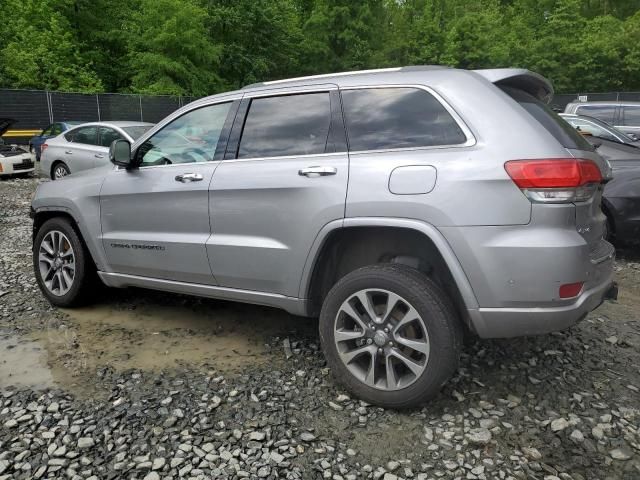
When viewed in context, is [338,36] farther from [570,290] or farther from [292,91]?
[570,290]

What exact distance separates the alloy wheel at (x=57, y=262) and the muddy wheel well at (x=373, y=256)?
7.55 feet

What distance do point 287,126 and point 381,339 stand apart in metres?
1.46

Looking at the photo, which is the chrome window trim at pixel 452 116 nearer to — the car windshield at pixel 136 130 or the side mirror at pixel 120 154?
the side mirror at pixel 120 154

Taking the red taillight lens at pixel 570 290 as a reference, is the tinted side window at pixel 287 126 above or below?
above

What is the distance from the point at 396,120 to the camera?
303 cm

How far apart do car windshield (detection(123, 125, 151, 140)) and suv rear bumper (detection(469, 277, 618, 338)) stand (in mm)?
9320

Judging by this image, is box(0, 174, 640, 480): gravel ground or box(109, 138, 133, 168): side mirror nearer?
box(0, 174, 640, 480): gravel ground

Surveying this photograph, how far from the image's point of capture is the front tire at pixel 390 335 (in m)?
2.78

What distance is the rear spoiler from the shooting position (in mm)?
2984

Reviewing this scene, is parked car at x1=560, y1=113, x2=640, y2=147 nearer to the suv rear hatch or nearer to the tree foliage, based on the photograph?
the suv rear hatch

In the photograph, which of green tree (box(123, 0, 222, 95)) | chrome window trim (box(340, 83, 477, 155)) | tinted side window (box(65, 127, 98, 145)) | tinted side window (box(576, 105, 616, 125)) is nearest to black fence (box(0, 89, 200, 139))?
green tree (box(123, 0, 222, 95))

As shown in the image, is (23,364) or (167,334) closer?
(23,364)

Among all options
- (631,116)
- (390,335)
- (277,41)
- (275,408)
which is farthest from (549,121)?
(277,41)

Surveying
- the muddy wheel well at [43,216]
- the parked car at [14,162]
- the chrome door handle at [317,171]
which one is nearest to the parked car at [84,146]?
the parked car at [14,162]
